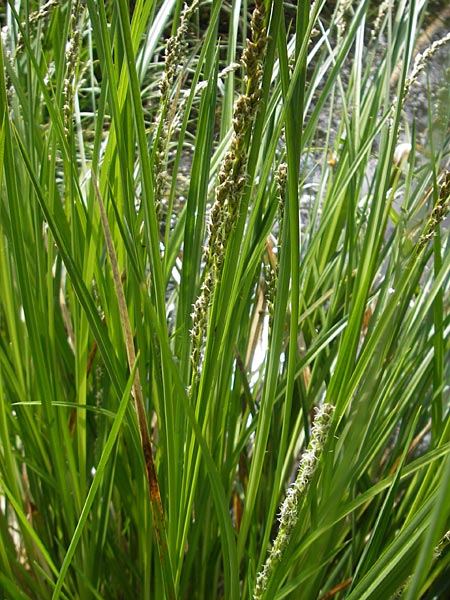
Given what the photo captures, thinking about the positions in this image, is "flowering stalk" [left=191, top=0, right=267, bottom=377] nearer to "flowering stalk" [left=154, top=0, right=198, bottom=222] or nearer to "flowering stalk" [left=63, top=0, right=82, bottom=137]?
"flowering stalk" [left=154, top=0, right=198, bottom=222]

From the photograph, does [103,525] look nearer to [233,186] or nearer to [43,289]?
[43,289]

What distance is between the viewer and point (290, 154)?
1.26 ft

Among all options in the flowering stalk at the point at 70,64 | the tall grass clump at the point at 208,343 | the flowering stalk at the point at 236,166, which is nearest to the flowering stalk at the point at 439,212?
the tall grass clump at the point at 208,343

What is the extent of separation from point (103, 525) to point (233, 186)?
0.40m

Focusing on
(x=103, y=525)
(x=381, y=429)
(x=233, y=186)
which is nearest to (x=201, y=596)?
(x=103, y=525)

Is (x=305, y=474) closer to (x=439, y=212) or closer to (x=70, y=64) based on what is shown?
(x=439, y=212)

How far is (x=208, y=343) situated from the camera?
48 centimetres

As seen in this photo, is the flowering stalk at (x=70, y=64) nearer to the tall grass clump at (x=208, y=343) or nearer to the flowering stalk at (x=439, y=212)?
the tall grass clump at (x=208, y=343)

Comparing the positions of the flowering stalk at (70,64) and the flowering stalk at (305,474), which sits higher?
the flowering stalk at (70,64)

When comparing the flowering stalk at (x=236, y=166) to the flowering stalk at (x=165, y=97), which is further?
the flowering stalk at (x=165, y=97)

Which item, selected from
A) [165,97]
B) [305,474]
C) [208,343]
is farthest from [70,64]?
[305,474]

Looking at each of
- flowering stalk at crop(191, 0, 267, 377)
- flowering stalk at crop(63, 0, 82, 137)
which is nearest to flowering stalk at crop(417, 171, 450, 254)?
flowering stalk at crop(191, 0, 267, 377)

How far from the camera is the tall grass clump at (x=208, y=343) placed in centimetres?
43

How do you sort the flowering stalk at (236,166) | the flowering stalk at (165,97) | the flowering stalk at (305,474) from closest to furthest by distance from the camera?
1. the flowering stalk at (236,166)
2. the flowering stalk at (305,474)
3. the flowering stalk at (165,97)
